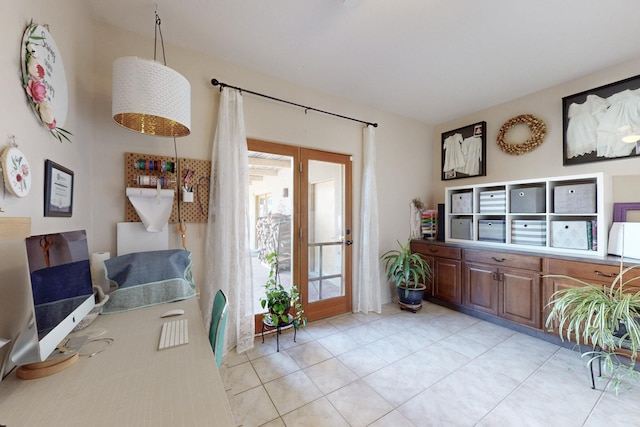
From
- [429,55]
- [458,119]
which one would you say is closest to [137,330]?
[429,55]

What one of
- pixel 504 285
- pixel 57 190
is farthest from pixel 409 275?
pixel 57 190

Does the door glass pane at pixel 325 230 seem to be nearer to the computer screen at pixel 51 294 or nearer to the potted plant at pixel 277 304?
the potted plant at pixel 277 304

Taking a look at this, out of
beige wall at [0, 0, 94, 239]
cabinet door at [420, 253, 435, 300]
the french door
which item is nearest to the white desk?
beige wall at [0, 0, 94, 239]

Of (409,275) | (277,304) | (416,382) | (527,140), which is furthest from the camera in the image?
(409,275)

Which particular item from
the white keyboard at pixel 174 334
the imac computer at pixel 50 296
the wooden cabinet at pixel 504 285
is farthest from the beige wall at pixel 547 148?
the imac computer at pixel 50 296

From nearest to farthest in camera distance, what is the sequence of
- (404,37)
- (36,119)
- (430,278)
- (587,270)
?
(36,119)
(404,37)
(587,270)
(430,278)

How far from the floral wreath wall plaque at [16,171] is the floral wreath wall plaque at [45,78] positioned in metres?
0.29

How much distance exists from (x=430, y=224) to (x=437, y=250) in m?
0.49

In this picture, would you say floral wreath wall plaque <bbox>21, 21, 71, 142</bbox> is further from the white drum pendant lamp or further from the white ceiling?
the white ceiling

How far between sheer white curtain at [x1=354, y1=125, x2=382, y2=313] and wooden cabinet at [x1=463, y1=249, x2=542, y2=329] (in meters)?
1.11

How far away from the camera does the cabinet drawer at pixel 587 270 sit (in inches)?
76.6

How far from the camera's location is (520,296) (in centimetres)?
250

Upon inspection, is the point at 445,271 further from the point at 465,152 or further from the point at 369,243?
the point at 465,152

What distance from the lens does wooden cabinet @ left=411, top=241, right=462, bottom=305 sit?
3.05 metres
